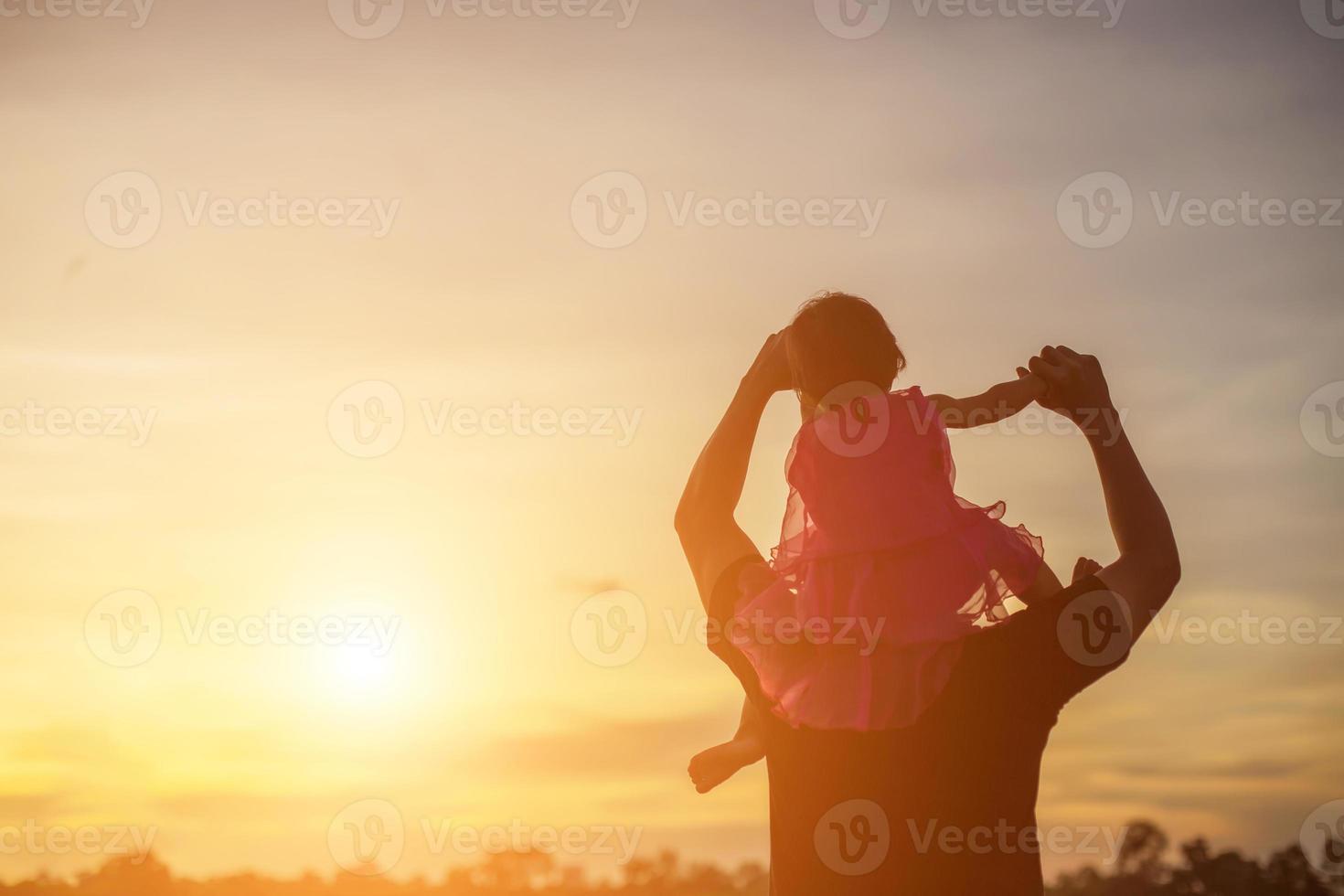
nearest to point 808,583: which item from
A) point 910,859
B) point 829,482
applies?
point 829,482

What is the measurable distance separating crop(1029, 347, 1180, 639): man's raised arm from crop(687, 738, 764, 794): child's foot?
1.01 meters

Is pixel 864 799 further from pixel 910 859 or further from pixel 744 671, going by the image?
pixel 744 671

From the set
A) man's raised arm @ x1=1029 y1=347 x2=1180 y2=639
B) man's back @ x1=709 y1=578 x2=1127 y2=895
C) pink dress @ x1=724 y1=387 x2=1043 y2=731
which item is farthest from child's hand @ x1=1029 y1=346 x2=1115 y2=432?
man's back @ x1=709 y1=578 x2=1127 y2=895

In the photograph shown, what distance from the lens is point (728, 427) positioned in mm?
3365

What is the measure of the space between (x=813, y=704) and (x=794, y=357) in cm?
89

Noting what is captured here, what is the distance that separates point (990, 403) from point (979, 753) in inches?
34.4

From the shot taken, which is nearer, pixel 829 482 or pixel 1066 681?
pixel 1066 681

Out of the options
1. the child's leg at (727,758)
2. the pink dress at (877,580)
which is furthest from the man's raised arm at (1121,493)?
the child's leg at (727,758)

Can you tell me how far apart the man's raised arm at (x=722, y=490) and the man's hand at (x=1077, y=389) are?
660 mm

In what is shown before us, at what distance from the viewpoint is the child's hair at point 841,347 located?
3230 millimetres

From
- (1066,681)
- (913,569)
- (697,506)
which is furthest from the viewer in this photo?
(697,506)

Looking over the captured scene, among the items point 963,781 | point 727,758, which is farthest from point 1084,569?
point 727,758

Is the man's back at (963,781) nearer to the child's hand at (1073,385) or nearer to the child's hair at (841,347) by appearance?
the child's hand at (1073,385)

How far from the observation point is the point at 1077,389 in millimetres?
3166
